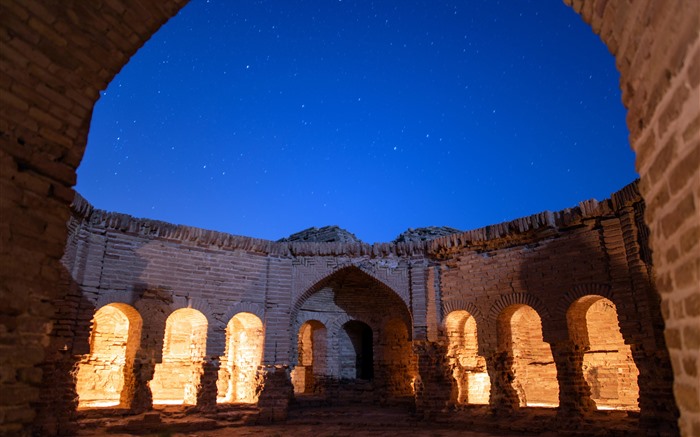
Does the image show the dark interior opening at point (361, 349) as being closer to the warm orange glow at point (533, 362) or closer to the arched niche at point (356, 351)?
the arched niche at point (356, 351)

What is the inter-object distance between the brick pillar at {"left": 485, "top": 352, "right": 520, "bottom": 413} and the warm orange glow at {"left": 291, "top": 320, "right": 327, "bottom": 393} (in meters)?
5.67

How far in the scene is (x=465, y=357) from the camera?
13.3 m

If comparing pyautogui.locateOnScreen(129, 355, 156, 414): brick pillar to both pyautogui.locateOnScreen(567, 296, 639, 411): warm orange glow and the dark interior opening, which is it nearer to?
the dark interior opening

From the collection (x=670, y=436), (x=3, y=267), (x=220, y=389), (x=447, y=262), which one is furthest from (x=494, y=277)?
(x=3, y=267)

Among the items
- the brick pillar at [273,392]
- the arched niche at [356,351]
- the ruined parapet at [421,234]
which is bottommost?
the brick pillar at [273,392]

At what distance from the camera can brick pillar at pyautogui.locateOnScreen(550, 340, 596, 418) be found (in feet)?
34.4

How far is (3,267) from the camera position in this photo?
133 inches

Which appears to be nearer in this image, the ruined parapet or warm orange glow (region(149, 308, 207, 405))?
warm orange glow (region(149, 308, 207, 405))

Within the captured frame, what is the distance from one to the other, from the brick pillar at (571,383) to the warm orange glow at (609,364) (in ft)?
9.78

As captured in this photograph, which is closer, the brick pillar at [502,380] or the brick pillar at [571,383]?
the brick pillar at [571,383]

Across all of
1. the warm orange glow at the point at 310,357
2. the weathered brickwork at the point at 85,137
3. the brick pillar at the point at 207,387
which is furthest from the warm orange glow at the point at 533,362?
the weathered brickwork at the point at 85,137

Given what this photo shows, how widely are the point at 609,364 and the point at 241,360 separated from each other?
35.8 ft

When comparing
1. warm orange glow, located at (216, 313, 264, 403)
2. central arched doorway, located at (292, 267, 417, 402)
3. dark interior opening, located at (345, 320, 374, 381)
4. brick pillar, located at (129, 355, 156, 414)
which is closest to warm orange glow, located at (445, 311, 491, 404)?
central arched doorway, located at (292, 267, 417, 402)

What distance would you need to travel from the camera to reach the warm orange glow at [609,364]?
1372 centimetres
